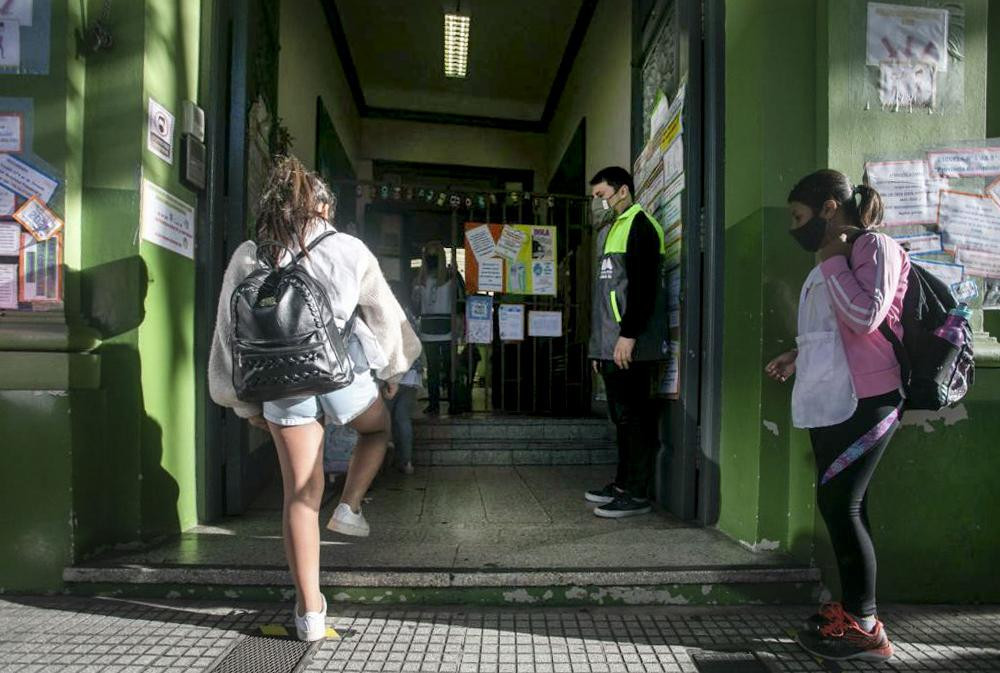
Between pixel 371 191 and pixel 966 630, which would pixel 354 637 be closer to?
pixel 966 630

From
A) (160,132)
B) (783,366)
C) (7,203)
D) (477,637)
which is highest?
(160,132)

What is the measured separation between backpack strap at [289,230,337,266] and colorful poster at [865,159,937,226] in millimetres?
2396

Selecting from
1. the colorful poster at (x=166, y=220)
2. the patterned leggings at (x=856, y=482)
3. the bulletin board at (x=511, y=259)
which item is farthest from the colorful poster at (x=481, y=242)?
the patterned leggings at (x=856, y=482)

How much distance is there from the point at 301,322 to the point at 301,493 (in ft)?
2.00

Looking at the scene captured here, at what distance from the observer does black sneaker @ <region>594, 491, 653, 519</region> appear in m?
3.57

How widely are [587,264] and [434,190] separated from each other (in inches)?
70.8

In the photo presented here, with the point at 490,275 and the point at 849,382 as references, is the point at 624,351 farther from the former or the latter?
the point at 490,275

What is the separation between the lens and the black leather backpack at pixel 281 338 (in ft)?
6.68

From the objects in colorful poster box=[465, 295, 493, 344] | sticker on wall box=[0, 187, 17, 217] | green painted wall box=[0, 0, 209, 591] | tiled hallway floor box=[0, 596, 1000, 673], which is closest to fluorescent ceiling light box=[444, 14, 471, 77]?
colorful poster box=[465, 295, 493, 344]

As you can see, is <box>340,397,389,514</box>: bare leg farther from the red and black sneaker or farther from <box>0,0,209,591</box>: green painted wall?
the red and black sneaker

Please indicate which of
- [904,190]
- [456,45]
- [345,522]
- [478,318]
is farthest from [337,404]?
[456,45]

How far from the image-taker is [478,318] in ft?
21.5

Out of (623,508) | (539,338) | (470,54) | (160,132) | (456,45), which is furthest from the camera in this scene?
(470,54)

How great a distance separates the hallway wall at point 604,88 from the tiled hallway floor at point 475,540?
3030 mm
